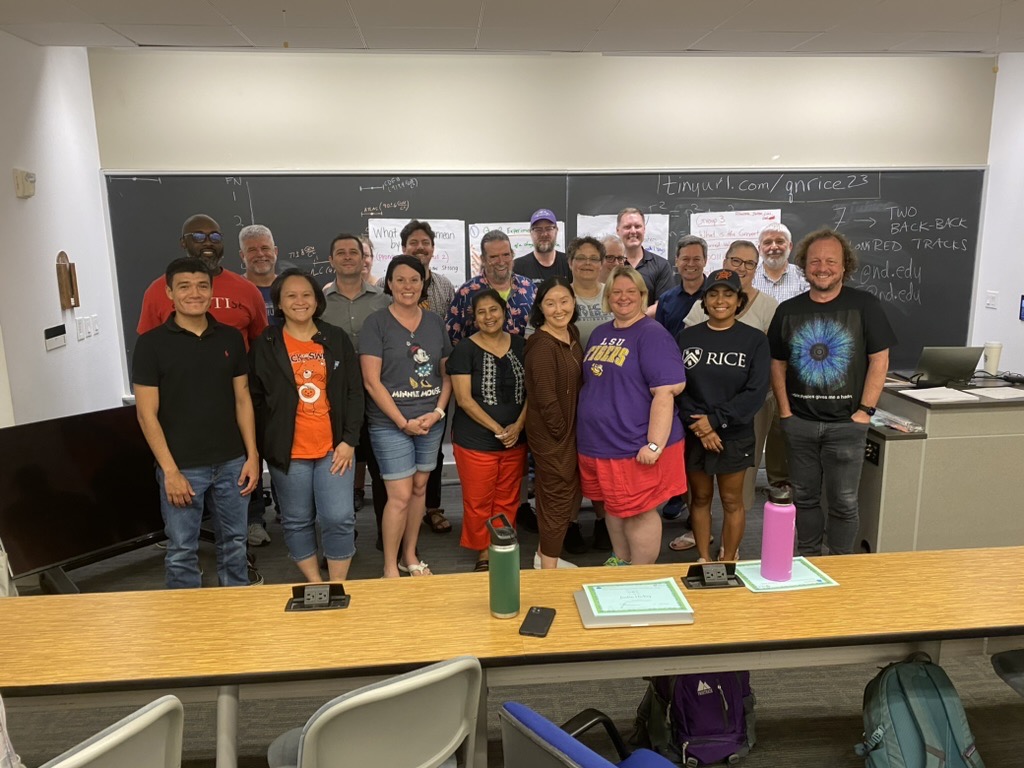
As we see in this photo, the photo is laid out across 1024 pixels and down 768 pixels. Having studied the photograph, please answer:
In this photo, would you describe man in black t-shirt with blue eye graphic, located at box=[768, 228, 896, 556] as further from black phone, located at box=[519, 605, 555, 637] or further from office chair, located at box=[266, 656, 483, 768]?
office chair, located at box=[266, 656, 483, 768]

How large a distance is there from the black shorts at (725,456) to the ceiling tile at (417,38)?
2.26m

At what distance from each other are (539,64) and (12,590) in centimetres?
410

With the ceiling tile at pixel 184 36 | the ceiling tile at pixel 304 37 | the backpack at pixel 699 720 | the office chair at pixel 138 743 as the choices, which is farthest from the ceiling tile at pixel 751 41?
the office chair at pixel 138 743

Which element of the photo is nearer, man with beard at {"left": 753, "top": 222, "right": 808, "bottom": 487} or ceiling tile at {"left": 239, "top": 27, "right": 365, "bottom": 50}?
ceiling tile at {"left": 239, "top": 27, "right": 365, "bottom": 50}

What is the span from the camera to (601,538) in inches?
152

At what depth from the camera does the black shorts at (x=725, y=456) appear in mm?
3158

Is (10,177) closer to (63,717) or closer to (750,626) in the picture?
(63,717)

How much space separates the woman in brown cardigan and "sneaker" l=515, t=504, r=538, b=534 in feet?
2.63

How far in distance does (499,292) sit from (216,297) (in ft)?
4.38

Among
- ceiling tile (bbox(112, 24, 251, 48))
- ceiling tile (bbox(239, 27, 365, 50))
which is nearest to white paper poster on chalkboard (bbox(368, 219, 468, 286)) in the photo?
ceiling tile (bbox(239, 27, 365, 50))

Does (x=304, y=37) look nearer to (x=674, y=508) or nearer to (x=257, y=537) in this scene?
(x=257, y=537)

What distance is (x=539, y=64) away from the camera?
4.80 m

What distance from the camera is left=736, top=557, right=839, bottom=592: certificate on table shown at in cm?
194

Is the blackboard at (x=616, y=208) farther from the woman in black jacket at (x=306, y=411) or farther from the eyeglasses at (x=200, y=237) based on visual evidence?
the woman in black jacket at (x=306, y=411)
